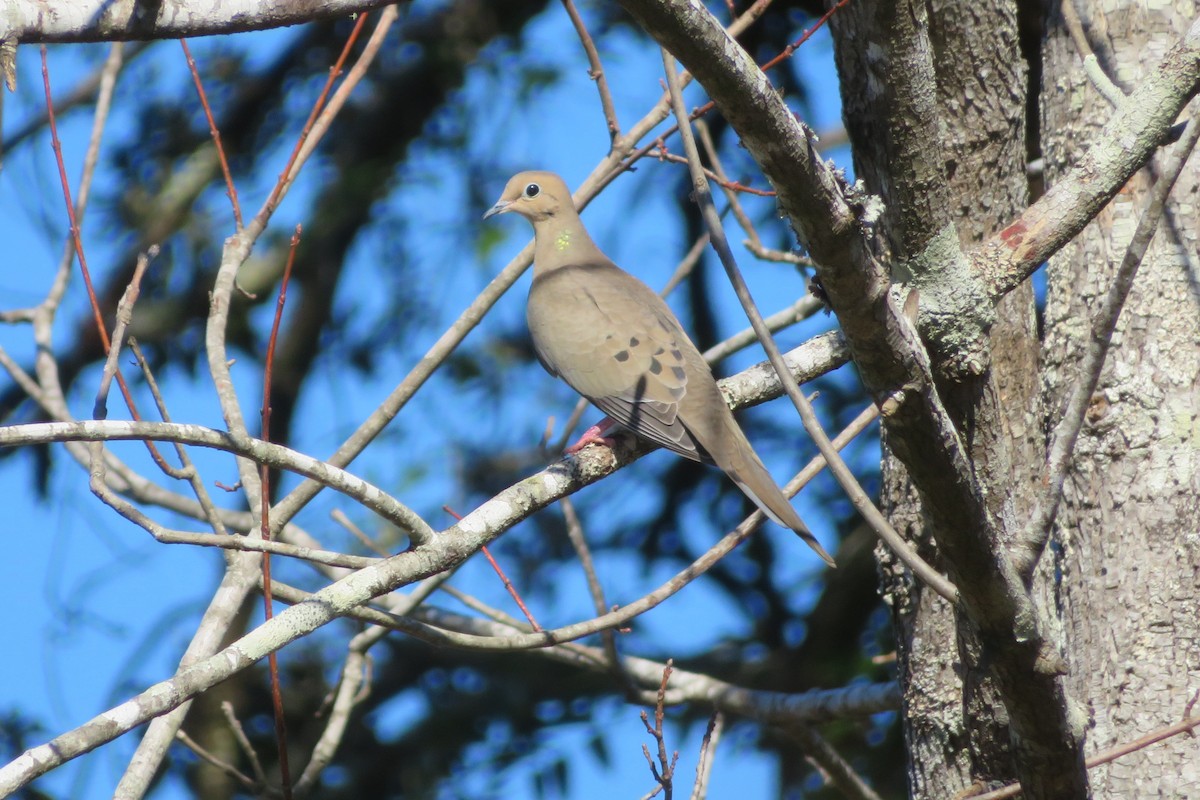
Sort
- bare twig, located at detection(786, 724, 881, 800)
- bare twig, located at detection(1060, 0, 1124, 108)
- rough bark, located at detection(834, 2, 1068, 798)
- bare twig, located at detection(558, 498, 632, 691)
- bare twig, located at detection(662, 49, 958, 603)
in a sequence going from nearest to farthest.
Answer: bare twig, located at detection(662, 49, 958, 603), rough bark, located at detection(834, 2, 1068, 798), bare twig, located at detection(1060, 0, 1124, 108), bare twig, located at detection(786, 724, 881, 800), bare twig, located at detection(558, 498, 632, 691)

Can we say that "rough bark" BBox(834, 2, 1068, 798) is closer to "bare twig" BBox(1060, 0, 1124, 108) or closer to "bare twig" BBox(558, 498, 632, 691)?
"bare twig" BBox(1060, 0, 1124, 108)

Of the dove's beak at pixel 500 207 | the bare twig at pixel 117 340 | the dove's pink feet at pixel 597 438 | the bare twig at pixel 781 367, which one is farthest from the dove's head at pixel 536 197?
the bare twig at pixel 781 367

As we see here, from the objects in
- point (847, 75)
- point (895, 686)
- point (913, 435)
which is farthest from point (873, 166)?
point (895, 686)

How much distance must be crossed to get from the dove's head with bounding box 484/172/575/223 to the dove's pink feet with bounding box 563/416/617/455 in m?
1.28

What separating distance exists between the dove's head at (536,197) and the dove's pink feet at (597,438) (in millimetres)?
Result: 1277

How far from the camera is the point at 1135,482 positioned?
2742mm

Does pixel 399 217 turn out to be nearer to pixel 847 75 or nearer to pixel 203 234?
pixel 203 234

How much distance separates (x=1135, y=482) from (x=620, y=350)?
179cm

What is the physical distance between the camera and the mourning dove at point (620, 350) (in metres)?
3.56

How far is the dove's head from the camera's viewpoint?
16.0ft

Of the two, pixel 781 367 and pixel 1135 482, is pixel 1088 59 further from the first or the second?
pixel 781 367

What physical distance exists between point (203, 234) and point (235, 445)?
398 centimetres

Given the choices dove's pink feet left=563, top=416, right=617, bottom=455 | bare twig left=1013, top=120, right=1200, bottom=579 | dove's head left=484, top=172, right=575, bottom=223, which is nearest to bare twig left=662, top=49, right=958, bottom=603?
bare twig left=1013, top=120, right=1200, bottom=579

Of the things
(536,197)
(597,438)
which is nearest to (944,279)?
(597,438)
